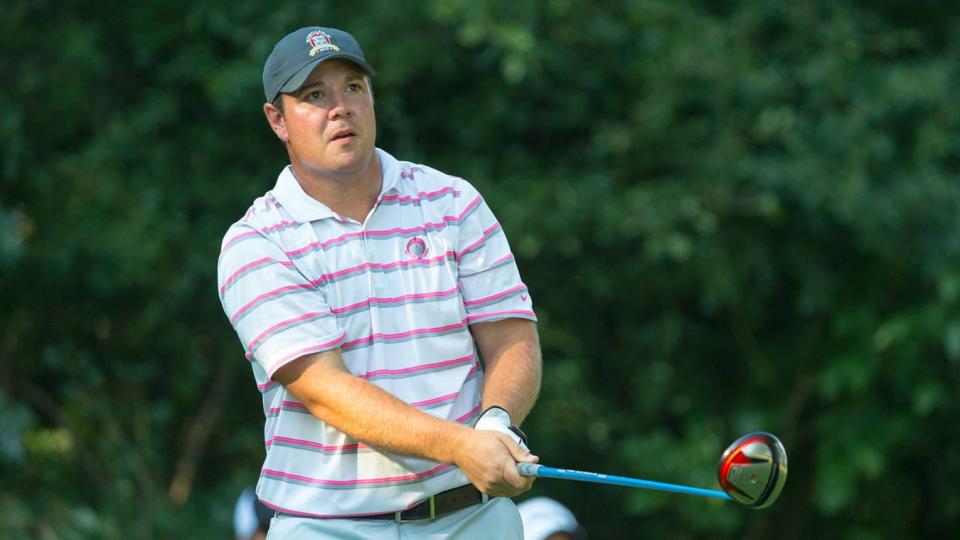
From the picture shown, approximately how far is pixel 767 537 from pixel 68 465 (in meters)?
4.12

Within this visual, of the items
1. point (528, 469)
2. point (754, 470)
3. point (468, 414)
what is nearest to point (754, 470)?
point (754, 470)

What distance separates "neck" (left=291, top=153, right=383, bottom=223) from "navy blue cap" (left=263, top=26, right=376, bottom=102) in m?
0.21

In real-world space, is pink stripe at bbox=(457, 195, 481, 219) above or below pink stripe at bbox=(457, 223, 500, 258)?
above

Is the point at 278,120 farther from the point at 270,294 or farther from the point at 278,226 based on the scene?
the point at 270,294

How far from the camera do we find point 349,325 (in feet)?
10.7

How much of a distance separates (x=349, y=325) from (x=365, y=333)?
4 cm

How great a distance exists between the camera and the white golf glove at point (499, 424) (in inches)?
125

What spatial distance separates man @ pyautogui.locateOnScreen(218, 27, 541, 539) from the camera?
3172 mm

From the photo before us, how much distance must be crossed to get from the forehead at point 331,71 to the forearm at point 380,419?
70cm

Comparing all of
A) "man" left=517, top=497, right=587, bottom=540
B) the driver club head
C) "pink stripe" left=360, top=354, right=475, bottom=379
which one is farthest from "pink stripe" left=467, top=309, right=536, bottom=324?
"man" left=517, top=497, right=587, bottom=540

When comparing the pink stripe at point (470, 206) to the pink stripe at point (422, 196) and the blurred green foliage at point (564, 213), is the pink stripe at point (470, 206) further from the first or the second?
the blurred green foliage at point (564, 213)

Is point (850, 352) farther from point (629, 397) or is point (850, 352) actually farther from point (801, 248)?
point (629, 397)

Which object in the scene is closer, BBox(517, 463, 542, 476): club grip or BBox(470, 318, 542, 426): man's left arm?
BBox(517, 463, 542, 476): club grip

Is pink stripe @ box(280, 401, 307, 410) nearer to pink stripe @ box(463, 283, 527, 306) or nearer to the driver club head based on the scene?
pink stripe @ box(463, 283, 527, 306)
